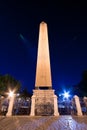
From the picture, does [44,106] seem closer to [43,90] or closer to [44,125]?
[43,90]

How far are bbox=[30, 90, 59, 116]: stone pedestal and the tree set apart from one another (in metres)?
15.9

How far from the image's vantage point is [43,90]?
13.8 metres

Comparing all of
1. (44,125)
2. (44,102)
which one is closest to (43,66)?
(44,102)

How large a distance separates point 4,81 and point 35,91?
1743cm

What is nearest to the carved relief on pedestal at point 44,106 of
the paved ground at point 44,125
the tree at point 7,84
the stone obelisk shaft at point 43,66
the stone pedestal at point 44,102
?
the stone pedestal at point 44,102

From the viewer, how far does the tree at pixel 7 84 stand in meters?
27.4

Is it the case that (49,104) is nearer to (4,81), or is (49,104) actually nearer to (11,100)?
(11,100)

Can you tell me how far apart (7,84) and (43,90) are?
692 inches

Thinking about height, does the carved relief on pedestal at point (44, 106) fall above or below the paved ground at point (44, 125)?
above

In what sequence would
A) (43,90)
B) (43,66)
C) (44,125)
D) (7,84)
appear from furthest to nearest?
(7,84), (43,66), (43,90), (44,125)

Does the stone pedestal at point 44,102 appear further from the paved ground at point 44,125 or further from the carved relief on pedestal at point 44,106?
the paved ground at point 44,125

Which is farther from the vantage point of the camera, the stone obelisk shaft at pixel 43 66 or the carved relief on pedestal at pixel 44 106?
the stone obelisk shaft at pixel 43 66

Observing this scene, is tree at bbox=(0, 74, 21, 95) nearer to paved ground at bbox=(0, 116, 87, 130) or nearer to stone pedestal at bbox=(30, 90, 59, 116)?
stone pedestal at bbox=(30, 90, 59, 116)

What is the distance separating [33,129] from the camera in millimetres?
4992
